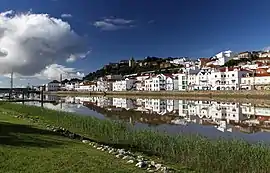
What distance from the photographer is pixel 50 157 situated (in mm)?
11547

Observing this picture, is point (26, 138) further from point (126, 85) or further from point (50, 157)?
point (126, 85)

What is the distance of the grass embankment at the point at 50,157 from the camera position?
399 inches

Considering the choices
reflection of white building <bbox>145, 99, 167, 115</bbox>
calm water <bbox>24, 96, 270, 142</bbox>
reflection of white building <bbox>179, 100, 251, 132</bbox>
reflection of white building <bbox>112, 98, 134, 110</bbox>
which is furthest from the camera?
reflection of white building <bbox>112, 98, 134, 110</bbox>

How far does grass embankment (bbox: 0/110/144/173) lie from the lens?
10133 mm

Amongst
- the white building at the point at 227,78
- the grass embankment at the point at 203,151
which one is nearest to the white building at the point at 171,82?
the white building at the point at 227,78

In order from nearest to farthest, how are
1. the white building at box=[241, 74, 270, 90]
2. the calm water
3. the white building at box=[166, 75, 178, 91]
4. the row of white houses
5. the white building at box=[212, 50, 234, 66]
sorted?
the calm water → the white building at box=[241, 74, 270, 90] → the row of white houses → the white building at box=[166, 75, 178, 91] → the white building at box=[212, 50, 234, 66]

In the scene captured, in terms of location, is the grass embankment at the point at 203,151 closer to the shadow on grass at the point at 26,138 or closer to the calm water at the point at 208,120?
the shadow on grass at the point at 26,138

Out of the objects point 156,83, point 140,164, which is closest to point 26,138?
point 140,164

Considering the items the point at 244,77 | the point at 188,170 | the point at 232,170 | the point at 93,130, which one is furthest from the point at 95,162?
the point at 244,77

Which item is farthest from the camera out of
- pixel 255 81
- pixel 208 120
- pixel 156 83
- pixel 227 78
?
pixel 156 83

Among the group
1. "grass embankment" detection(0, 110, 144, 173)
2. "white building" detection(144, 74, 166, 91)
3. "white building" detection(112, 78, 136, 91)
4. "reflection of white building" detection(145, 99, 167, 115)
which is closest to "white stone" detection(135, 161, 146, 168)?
"grass embankment" detection(0, 110, 144, 173)

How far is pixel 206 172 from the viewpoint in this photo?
1220cm

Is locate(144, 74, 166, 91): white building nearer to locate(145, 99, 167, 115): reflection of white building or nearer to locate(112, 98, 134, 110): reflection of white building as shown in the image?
locate(112, 98, 134, 110): reflection of white building

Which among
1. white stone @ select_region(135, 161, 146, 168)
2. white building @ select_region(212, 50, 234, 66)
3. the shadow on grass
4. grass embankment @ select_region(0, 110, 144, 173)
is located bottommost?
white stone @ select_region(135, 161, 146, 168)
